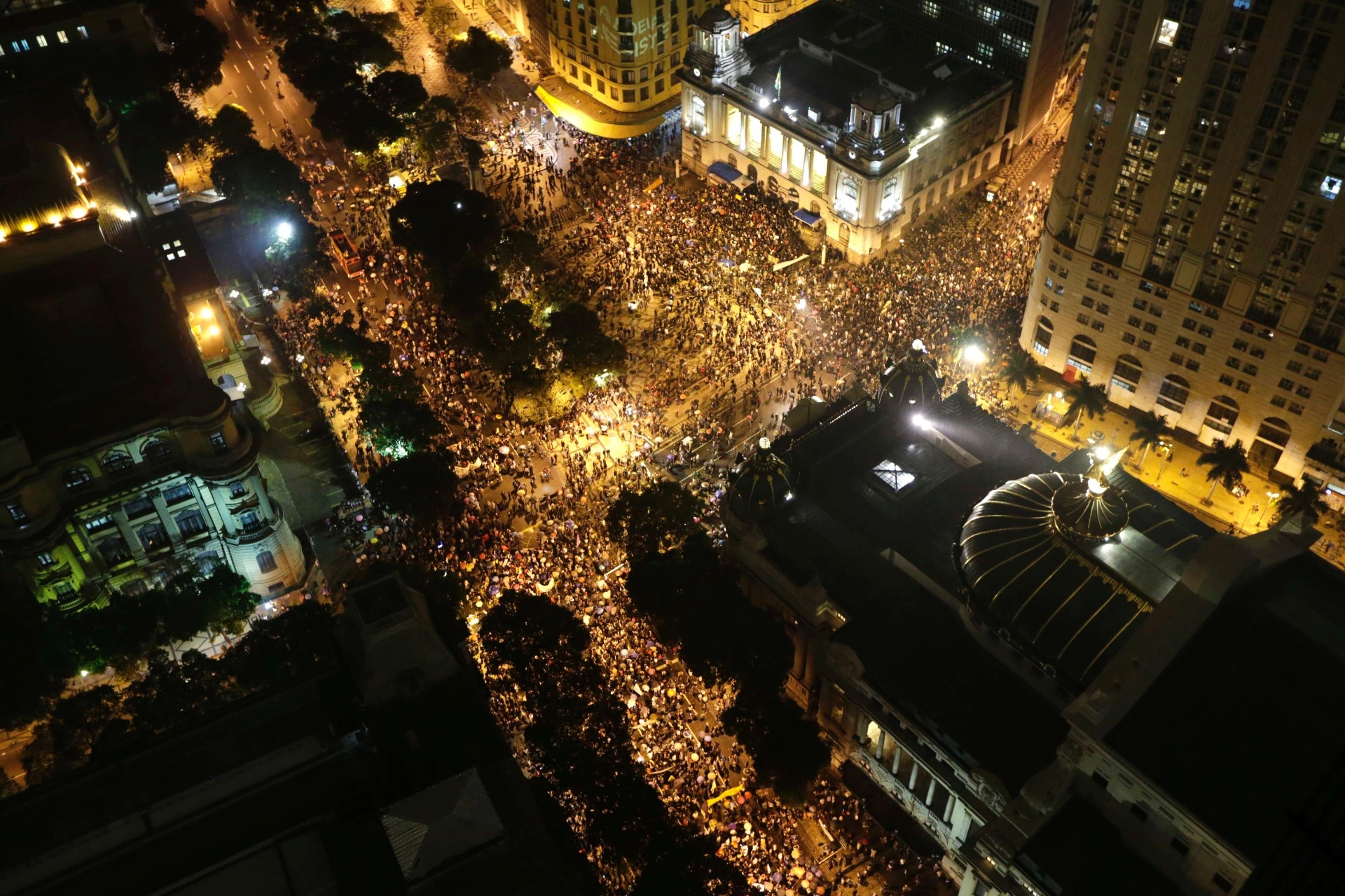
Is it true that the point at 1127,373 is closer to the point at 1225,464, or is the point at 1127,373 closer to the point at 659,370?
the point at 1225,464

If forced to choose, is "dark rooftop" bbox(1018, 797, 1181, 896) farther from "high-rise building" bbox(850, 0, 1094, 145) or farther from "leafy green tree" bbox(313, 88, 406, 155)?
"leafy green tree" bbox(313, 88, 406, 155)

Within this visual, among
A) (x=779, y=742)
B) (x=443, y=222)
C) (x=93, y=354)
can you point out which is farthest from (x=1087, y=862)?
(x=443, y=222)

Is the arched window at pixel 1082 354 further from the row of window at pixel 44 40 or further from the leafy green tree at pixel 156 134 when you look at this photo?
the row of window at pixel 44 40

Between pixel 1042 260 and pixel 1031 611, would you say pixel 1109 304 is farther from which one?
pixel 1031 611

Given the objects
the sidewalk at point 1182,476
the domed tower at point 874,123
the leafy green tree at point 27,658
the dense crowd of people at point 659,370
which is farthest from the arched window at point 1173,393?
the leafy green tree at point 27,658

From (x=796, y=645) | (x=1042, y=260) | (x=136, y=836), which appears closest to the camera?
(x=136, y=836)

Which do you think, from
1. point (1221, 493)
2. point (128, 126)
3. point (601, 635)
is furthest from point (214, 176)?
point (1221, 493)

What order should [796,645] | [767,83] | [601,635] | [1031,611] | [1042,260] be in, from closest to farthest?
[1031,611] < [796,645] < [601,635] < [1042,260] < [767,83]

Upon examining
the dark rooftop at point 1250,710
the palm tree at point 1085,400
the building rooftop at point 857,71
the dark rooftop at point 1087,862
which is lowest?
the palm tree at point 1085,400
